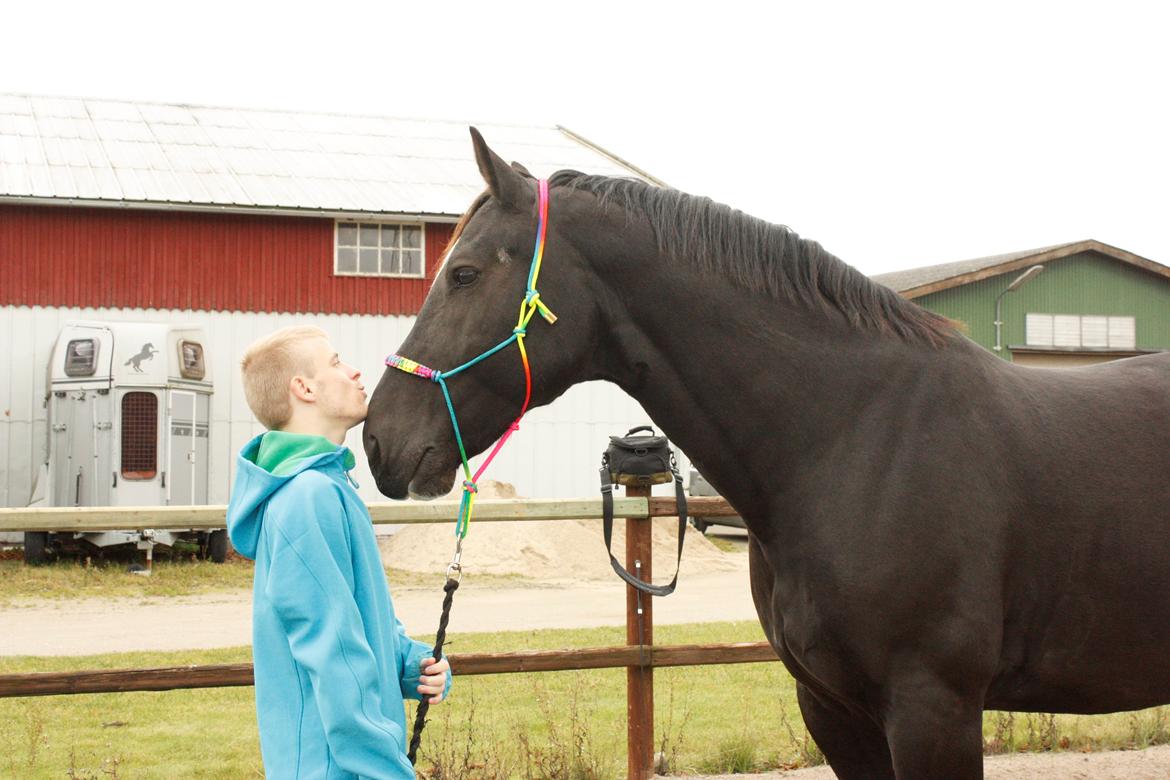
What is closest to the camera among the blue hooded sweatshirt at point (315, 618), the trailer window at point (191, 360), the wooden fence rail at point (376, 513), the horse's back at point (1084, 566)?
the blue hooded sweatshirt at point (315, 618)

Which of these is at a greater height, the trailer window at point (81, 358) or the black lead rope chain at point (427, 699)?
the trailer window at point (81, 358)

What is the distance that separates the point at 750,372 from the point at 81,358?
14540 mm

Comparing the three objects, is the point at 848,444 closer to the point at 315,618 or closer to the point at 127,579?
the point at 315,618

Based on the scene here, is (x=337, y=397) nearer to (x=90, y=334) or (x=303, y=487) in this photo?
(x=303, y=487)

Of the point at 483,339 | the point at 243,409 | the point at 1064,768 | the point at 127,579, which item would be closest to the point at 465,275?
the point at 483,339

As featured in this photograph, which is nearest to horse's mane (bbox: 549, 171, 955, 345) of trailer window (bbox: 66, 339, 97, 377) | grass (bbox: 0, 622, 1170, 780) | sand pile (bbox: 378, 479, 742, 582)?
grass (bbox: 0, 622, 1170, 780)

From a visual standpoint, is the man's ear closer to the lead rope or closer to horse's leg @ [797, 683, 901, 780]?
the lead rope

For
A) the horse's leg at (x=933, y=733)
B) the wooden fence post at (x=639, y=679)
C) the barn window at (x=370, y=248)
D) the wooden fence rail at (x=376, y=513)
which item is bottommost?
the wooden fence post at (x=639, y=679)

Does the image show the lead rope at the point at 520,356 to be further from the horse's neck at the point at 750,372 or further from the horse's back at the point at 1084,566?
the horse's back at the point at 1084,566

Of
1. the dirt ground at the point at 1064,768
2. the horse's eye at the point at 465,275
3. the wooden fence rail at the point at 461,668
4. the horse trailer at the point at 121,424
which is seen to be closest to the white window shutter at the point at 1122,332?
the horse trailer at the point at 121,424

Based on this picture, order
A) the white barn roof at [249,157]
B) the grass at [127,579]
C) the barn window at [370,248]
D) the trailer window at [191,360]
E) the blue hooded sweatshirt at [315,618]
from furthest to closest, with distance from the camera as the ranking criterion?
1. the barn window at [370,248]
2. the white barn roof at [249,157]
3. the trailer window at [191,360]
4. the grass at [127,579]
5. the blue hooded sweatshirt at [315,618]

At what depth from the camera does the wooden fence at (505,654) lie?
4.19m

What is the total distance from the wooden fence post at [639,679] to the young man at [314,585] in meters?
2.62

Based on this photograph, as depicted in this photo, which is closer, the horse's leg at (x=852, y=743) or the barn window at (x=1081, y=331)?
the horse's leg at (x=852, y=743)
